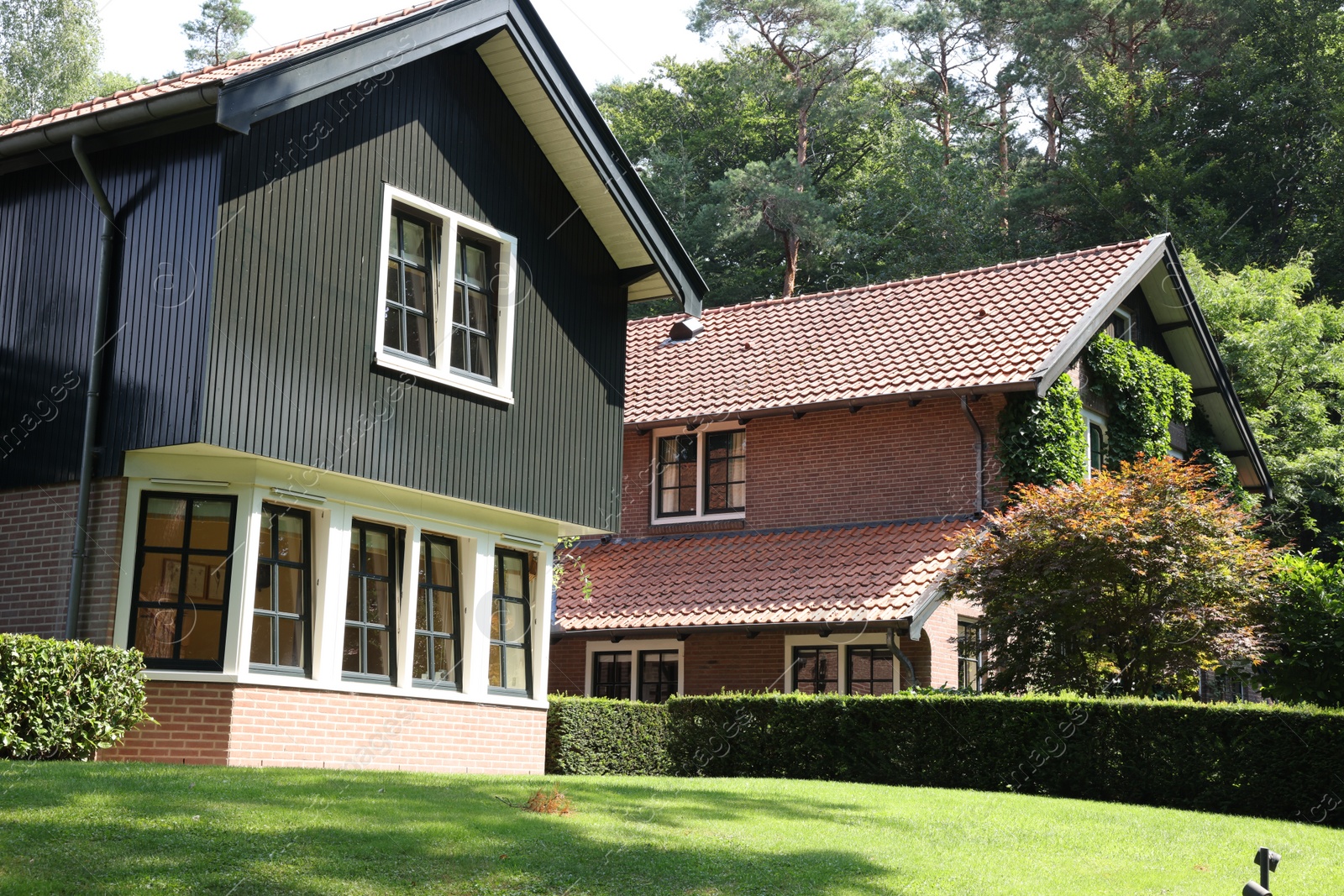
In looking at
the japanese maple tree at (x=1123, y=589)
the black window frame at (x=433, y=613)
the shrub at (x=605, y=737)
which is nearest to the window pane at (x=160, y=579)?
the black window frame at (x=433, y=613)

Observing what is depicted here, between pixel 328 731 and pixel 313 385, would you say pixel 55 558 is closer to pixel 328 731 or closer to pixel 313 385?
pixel 313 385

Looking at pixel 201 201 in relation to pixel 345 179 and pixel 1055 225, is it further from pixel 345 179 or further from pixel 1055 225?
pixel 1055 225

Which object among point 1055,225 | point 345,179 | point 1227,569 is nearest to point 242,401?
point 345,179

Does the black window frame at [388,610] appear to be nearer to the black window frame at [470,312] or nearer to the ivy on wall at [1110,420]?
the black window frame at [470,312]

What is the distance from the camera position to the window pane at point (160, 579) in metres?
14.0

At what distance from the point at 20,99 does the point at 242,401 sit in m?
35.2

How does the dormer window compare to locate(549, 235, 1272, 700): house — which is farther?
the dormer window

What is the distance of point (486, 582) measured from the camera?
57.2ft

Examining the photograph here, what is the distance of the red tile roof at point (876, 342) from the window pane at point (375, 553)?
9.88m

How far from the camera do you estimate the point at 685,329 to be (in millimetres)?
22406

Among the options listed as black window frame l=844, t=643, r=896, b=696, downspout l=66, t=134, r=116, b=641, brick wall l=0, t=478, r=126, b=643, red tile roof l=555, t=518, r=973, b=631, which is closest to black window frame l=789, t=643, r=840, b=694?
black window frame l=844, t=643, r=896, b=696

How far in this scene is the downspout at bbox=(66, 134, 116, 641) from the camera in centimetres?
1380

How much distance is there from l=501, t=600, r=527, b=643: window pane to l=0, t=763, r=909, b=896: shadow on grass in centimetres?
567

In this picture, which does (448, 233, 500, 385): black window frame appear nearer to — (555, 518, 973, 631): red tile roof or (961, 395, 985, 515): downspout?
(555, 518, 973, 631): red tile roof
